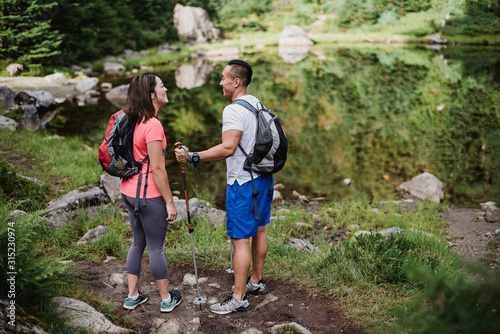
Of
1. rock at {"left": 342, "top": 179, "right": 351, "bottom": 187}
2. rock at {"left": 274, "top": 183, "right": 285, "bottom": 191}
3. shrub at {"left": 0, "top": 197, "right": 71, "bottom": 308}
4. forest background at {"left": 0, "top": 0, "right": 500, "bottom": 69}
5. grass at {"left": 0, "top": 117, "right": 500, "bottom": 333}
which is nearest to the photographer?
grass at {"left": 0, "top": 117, "right": 500, "bottom": 333}

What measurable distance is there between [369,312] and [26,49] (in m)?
22.6

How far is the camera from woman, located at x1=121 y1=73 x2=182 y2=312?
3.61 metres

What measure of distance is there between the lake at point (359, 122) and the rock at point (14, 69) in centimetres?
457

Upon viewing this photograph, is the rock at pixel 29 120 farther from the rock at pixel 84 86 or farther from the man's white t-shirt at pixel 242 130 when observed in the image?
the man's white t-shirt at pixel 242 130

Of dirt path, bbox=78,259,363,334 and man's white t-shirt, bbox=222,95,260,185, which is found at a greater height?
man's white t-shirt, bbox=222,95,260,185

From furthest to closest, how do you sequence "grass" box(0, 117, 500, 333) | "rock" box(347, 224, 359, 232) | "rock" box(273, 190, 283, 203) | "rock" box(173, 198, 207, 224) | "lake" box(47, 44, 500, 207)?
"lake" box(47, 44, 500, 207)
"rock" box(273, 190, 283, 203)
"rock" box(347, 224, 359, 232)
"rock" box(173, 198, 207, 224)
"grass" box(0, 117, 500, 333)

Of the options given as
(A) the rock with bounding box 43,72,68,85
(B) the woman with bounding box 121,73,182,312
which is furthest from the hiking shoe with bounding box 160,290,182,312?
(A) the rock with bounding box 43,72,68,85

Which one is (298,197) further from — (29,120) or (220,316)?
(29,120)

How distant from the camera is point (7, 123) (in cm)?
1088

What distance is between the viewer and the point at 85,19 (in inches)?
1033

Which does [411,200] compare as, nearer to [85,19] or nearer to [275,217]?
[275,217]

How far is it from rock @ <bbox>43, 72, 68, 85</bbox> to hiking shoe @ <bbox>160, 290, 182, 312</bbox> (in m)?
19.3

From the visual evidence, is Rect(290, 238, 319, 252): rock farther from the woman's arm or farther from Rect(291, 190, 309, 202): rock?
Rect(291, 190, 309, 202): rock

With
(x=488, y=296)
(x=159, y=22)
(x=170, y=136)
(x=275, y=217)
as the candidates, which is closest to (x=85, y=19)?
(x=159, y=22)
